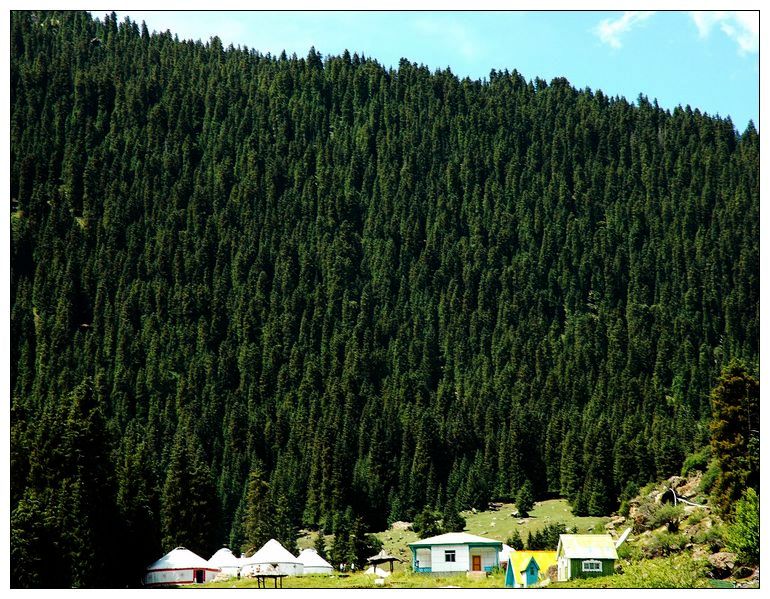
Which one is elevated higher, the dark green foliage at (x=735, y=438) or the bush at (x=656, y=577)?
the dark green foliage at (x=735, y=438)

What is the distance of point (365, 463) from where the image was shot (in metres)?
179

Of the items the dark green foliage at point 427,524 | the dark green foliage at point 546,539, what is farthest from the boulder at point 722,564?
the dark green foliage at point 427,524

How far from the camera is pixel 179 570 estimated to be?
10206 centimetres

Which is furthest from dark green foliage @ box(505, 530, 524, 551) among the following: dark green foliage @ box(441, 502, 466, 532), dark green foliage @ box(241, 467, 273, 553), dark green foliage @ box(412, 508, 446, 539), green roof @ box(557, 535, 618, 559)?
green roof @ box(557, 535, 618, 559)

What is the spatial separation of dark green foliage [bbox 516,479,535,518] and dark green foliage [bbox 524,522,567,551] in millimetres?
18269

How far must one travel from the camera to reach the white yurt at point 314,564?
113m

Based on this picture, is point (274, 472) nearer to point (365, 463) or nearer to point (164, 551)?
point (365, 463)

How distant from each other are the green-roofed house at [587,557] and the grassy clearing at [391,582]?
551 cm

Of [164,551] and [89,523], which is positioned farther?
[164,551]

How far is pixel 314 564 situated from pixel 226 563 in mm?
9294

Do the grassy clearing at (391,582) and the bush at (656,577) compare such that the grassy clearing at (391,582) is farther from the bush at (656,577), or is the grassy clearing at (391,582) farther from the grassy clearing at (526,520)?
the grassy clearing at (526,520)

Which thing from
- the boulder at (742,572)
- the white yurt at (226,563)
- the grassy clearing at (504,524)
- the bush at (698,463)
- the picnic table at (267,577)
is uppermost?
the bush at (698,463)
